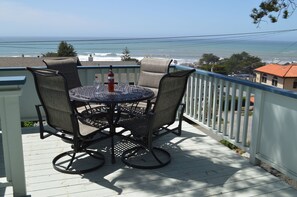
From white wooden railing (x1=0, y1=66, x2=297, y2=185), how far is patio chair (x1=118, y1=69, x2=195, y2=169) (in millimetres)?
754

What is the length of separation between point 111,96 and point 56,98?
0.65 m

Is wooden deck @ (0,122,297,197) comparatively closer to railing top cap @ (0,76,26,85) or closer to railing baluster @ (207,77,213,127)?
railing baluster @ (207,77,213,127)

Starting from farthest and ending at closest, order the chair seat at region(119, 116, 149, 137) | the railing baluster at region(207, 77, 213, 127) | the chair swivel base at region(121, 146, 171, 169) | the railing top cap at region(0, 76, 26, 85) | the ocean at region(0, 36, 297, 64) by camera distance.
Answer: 1. the ocean at region(0, 36, 297, 64)
2. the railing baluster at region(207, 77, 213, 127)
3. the chair swivel base at region(121, 146, 171, 169)
4. the chair seat at region(119, 116, 149, 137)
5. the railing top cap at region(0, 76, 26, 85)

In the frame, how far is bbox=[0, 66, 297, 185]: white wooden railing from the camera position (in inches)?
108

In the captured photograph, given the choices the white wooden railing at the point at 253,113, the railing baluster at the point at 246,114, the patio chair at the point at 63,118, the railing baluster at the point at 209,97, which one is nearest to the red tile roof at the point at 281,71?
the white wooden railing at the point at 253,113

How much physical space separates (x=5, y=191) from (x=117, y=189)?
3.22 feet

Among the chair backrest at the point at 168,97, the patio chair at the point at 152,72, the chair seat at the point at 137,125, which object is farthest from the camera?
the patio chair at the point at 152,72

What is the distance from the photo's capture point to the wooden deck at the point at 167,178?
269 centimetres

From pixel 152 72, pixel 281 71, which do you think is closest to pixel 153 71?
pixel 152 72

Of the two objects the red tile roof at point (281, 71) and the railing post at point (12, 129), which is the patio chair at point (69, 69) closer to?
the railing post at point (12, 129)

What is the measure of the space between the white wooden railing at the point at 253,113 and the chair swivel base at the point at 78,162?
1.60m

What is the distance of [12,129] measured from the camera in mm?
2025

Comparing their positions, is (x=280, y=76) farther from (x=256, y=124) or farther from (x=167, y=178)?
(x=167, y=178)

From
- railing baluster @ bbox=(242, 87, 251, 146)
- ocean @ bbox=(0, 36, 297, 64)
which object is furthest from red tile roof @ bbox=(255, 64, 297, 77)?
railing baluster @ bbox=(242, 87, 251, 146)
